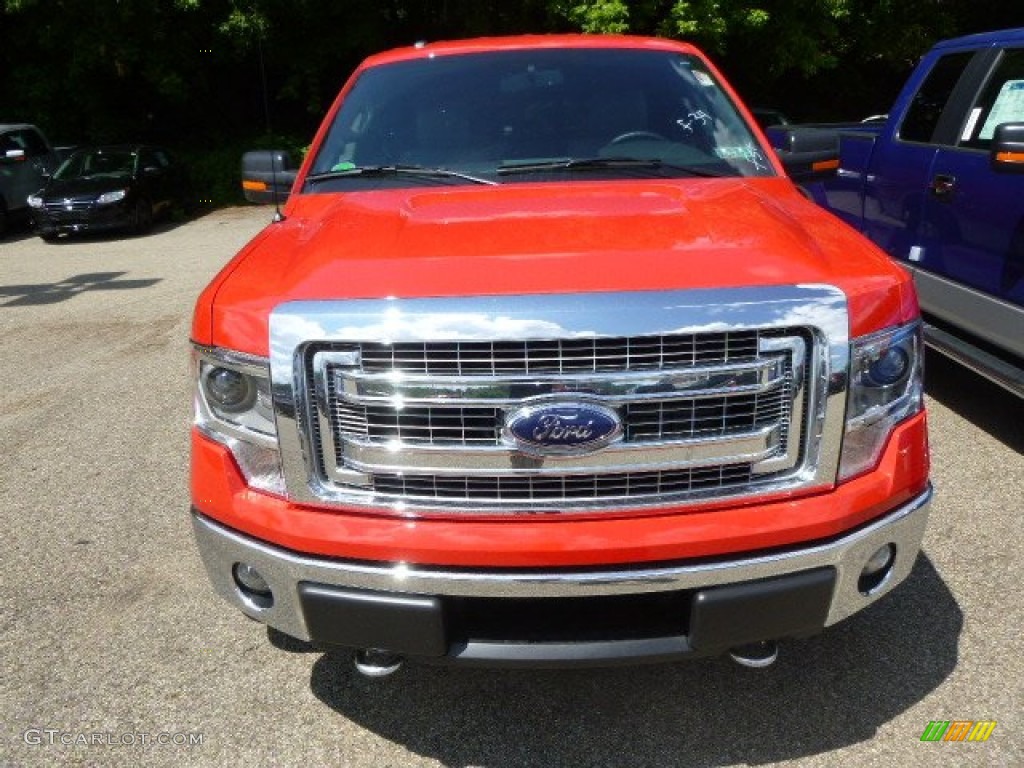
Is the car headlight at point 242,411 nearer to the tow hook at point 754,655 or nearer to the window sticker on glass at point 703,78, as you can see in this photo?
the tow hook at point 754,655

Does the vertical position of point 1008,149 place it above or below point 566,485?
above

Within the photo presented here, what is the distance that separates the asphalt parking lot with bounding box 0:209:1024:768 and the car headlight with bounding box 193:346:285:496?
2.93 feet

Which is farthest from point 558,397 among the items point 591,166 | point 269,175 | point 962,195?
point 962,195

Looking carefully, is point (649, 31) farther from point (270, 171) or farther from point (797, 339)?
point (797, 339)

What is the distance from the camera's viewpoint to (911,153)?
5211 millimetres

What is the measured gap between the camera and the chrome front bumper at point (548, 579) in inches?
83.4

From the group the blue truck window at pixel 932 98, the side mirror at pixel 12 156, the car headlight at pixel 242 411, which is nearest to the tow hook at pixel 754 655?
the car headlight at pixel 242 411

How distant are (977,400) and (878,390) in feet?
11.8

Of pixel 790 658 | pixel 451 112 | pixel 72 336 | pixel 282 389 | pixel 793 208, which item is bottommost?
pixel 72 336

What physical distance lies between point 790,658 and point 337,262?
1.92 metres

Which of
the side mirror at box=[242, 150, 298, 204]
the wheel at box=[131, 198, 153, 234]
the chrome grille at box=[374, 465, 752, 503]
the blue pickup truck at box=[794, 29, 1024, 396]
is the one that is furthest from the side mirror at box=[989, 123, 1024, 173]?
the wheel at box=[131, 198, 153, 234]

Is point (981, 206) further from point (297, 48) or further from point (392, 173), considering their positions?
point (297, 48)

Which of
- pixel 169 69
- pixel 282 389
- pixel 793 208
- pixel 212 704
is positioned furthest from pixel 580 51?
pixel 169 69

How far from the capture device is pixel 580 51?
3742 mm
